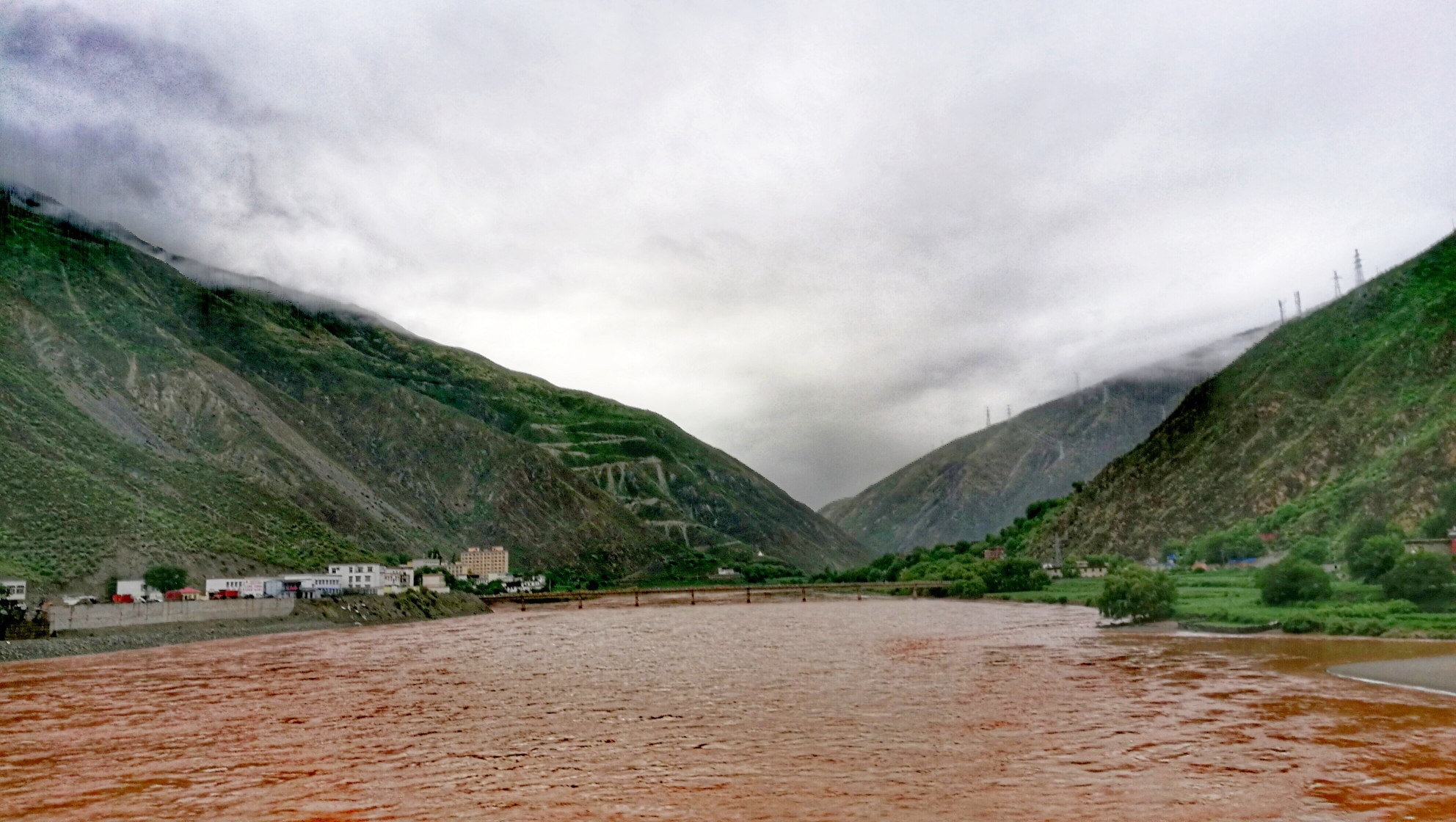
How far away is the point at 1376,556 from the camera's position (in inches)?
2591

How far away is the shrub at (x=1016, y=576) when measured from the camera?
126 meters

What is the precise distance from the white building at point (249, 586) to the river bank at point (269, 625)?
5.57 m

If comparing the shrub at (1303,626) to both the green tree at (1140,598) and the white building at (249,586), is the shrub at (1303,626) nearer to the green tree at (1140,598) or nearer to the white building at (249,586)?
the green tree at (1140,598)

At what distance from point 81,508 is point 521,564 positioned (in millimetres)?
107535

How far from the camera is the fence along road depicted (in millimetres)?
154125

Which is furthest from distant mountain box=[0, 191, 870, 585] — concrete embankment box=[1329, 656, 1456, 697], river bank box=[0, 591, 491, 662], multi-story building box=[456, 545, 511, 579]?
concrete embankment box=[1329, 656, 1456, 697]

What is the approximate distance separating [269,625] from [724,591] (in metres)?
113

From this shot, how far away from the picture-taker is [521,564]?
195250mm

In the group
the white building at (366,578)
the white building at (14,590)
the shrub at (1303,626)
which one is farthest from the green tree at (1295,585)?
the white building at (366,578)

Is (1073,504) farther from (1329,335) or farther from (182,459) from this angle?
(182,459)

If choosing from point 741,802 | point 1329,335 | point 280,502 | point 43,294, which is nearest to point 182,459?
point 280,502

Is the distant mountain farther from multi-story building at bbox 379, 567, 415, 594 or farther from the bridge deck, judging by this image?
the bridge deck

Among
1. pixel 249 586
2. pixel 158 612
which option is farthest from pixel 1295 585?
pixel 249 586

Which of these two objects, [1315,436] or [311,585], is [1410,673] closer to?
[1315,436]
